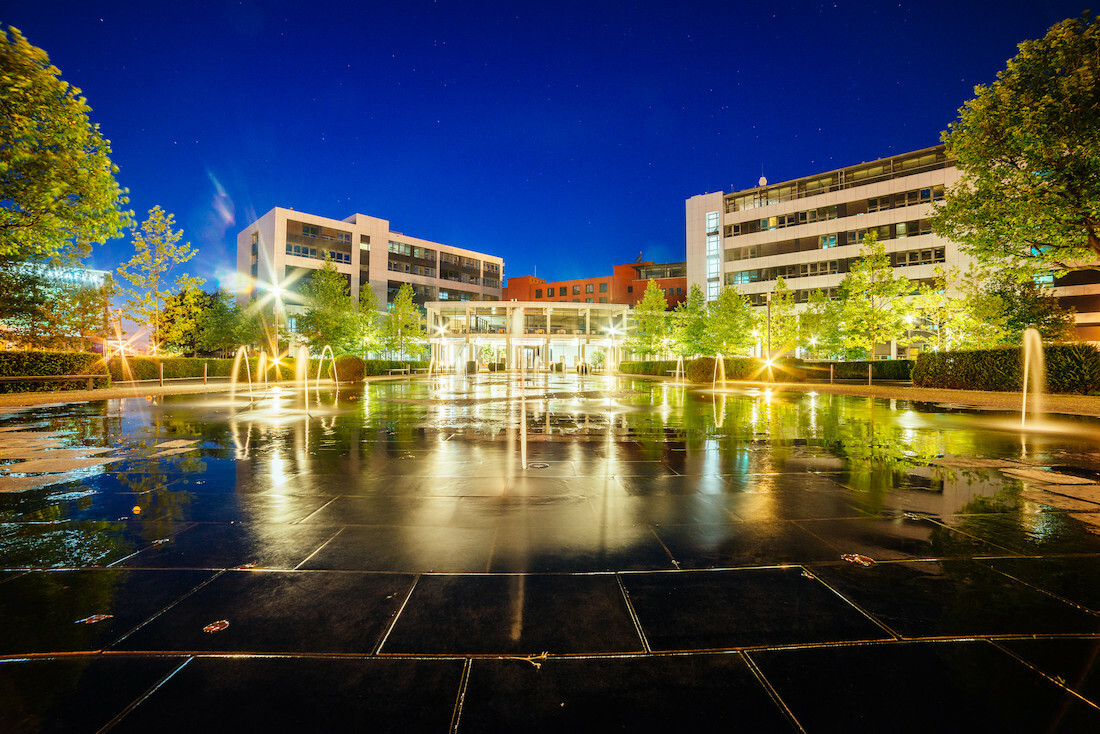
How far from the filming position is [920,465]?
21.1 feet

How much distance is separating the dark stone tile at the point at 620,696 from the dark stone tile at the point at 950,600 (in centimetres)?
109

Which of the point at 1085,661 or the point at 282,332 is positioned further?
the point at 282,332

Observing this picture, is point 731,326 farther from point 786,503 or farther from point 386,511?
point 386,511

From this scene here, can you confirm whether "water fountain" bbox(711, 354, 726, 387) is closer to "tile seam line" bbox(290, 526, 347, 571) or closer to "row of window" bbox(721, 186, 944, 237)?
"row of window" bbox(721, 186, 944, 237)

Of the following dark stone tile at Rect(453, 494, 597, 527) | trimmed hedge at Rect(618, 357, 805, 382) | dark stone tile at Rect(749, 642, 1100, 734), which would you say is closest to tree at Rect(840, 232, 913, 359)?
trimmed hedge at Rect(618, 357, 805, 382)

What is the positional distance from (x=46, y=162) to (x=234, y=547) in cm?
1391

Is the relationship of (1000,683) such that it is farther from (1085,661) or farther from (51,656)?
(51,656)

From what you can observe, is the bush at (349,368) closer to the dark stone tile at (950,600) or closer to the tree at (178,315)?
the tree at (178,315)

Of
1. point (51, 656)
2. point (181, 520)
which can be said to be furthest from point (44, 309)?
point (51, 656)

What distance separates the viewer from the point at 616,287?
94.1 meters

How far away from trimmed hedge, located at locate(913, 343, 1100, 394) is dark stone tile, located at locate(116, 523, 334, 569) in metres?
24.6

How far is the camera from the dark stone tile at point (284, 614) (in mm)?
2275

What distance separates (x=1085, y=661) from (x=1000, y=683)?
1.76 feet

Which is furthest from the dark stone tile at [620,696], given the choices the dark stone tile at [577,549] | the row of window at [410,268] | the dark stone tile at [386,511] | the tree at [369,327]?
the row of window at [410,268]
